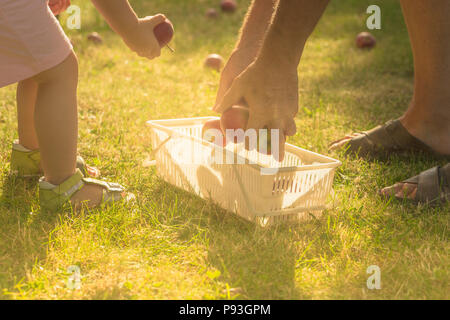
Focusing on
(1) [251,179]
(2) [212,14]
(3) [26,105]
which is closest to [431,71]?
(1) [251,179]

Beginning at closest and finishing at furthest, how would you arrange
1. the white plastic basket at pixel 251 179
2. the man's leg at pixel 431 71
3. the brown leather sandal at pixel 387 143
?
the white plastic basket at pixel 251 179 → the man's leg at pixel 431 71 → the brown leather sandal at pixel 387 143

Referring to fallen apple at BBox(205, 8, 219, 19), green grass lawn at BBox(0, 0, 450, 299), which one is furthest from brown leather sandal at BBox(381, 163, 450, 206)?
fallen apple at BBox(205, 8, 219, 19)

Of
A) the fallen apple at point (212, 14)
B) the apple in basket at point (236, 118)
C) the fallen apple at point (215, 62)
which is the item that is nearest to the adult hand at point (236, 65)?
the apple in basket at point (236, 118)

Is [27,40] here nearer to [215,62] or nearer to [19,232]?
[19,232]

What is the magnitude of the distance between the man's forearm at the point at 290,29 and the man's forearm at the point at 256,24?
0.28 m

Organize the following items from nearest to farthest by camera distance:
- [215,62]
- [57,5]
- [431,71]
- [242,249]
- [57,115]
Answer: [242,249]
[57,115]
[57,5]
[431,71]
[215,62]

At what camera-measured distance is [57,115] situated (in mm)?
1637

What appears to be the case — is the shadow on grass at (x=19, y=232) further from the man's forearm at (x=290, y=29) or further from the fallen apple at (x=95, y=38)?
the fallen apple at (x=95, y=38)

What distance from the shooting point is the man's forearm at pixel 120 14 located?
1731 mm

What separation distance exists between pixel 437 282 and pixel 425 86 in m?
1.04

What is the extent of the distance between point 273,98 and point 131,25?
51 cm

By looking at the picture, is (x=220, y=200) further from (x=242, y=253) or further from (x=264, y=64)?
(x=264, y=64)

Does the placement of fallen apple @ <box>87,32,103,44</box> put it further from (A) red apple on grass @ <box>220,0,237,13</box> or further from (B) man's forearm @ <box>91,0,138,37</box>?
(B) man's forearm @ <box>91,0,138,37</box>
